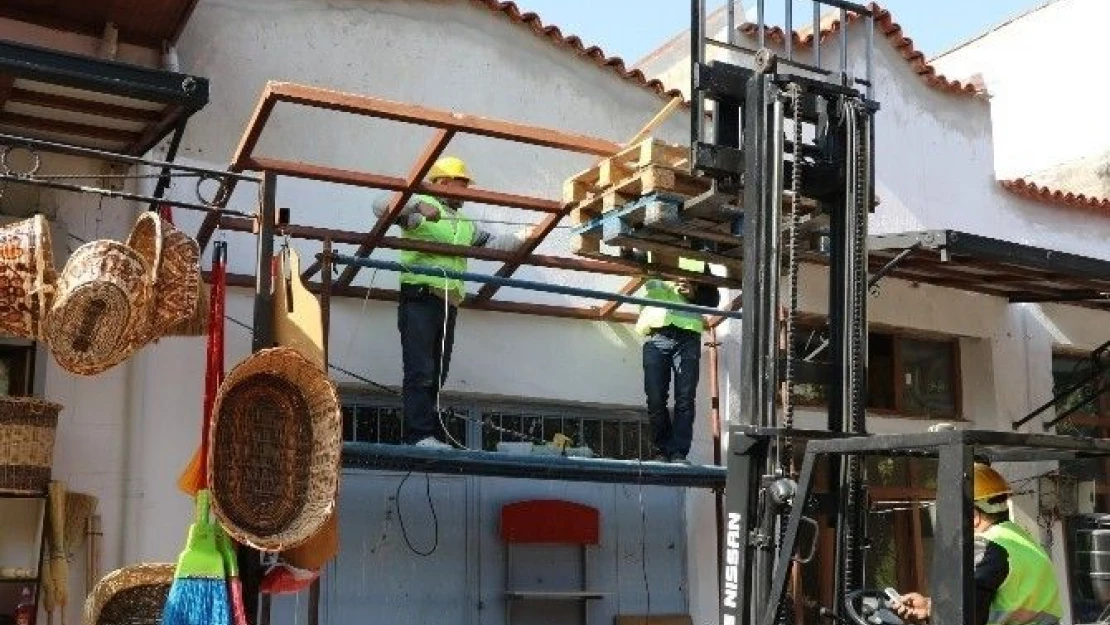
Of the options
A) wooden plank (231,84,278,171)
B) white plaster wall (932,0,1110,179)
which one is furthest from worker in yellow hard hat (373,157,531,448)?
white plaster wall (932,0,1110,179)

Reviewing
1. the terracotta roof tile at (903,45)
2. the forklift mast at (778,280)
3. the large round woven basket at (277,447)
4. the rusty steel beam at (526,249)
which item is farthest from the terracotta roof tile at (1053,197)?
the large round woven basket at (277,447)

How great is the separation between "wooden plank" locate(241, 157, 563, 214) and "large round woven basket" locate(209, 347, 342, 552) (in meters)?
1.57

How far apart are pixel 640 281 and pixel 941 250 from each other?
222 centimetres

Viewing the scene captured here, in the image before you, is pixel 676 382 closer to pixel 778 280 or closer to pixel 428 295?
pixel 428 295

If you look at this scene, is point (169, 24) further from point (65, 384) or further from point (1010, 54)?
point (1010, 54)

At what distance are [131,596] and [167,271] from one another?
163 centimetres

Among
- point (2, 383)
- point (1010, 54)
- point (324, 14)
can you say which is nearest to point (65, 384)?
point (2, 383)

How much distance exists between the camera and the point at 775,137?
576 cm

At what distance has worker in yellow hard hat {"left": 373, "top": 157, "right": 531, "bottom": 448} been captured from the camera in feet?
29.1

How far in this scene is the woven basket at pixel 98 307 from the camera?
5.99 m

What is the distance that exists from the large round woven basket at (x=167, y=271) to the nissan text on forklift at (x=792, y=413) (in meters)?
2.47

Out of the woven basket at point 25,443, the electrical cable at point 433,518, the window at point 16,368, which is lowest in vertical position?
the electrical cable at point 433,518

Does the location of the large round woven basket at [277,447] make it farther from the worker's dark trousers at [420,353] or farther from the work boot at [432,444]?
the worker's dark trousers at [420,353]

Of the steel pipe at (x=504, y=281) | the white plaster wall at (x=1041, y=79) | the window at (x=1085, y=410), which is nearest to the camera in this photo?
the steel pipe at (x=504, y=281)
